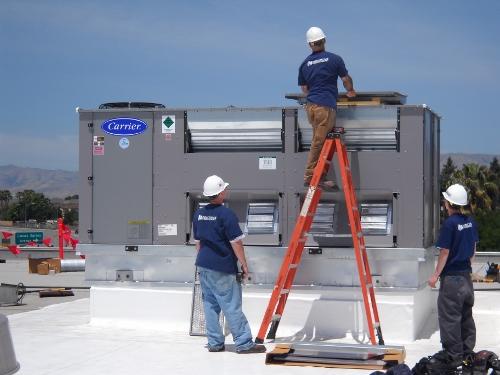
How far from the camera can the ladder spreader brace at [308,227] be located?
860 centimetres

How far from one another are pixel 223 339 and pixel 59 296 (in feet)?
26.4

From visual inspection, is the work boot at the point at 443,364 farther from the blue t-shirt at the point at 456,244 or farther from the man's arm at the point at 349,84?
the man's arm at the point at 349,84

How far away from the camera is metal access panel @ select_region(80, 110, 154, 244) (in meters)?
9.91

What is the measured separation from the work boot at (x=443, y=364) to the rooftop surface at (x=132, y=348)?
2.24ft

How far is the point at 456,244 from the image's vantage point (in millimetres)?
7590

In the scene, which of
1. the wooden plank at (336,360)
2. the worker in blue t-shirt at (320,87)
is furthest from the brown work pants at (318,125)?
the wooden plank at (336,360)

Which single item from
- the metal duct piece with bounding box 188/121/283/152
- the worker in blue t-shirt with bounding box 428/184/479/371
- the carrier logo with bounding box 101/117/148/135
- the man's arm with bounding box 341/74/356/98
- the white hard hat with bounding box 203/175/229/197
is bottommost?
the worker in blue t-shirt with bounding box 428/184/479/371

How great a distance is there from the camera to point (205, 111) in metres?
9.74

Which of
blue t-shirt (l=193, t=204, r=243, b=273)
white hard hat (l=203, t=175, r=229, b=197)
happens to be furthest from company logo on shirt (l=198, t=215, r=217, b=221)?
white hard hat (l=203, t=175, r=229, b=197)

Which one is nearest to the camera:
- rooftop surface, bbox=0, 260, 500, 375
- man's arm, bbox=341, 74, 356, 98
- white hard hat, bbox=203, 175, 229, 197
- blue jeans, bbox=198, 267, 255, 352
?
rooftop surface, bbox=0, 260, 500, 375

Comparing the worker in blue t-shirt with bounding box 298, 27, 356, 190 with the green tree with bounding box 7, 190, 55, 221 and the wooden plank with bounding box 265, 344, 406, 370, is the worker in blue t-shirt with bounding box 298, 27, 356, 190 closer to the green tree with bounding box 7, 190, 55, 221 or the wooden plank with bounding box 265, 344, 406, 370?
the wooden plank with bounding box 265, 344, 406, 370

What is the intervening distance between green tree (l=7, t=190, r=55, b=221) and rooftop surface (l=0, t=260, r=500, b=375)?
299 ft

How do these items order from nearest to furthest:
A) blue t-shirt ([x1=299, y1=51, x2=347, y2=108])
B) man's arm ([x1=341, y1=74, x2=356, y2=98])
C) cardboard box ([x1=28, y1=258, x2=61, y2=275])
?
1. blue t-shirt ([x1=299, y1=51, x2=347, y2=108])
2. man's arm ([x1=341, y1=74, x2=356, y2=98])
3. cardboard box ([x1=28, y1=258, x2=61, y2=275])

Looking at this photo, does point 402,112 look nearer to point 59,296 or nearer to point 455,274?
point 455,274
